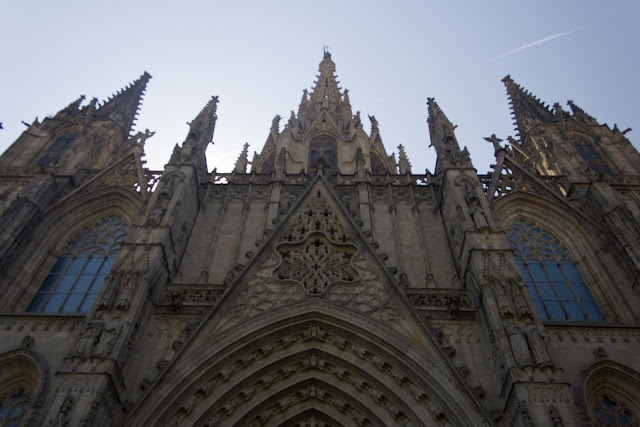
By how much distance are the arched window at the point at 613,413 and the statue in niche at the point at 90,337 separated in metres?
9.91

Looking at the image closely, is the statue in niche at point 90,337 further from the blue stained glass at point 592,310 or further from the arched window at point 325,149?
the arched window at point 325,149

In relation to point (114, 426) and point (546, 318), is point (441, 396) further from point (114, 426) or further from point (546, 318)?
point (114, 426)

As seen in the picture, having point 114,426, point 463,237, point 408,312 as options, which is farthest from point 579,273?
point 114,426

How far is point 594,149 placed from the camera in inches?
842

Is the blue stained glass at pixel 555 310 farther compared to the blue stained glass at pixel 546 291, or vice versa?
the blue stained glass at pixel 546 291

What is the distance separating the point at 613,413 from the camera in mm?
11227

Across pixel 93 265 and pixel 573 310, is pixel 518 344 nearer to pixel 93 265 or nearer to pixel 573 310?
pixel 573 310

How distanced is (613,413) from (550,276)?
14.6 feet

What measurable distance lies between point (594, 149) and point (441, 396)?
14914 millimetres

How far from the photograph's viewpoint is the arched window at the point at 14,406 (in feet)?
36.2

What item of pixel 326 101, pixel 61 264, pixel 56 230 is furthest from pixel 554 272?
pixel 326 101

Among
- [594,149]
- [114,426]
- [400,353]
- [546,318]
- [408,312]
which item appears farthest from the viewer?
[594,149]

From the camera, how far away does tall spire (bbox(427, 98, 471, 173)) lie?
1680 centimetres

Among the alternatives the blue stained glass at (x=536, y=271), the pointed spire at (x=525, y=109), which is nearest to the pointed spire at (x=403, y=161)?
the pointed spire at (x=525, y=109)
